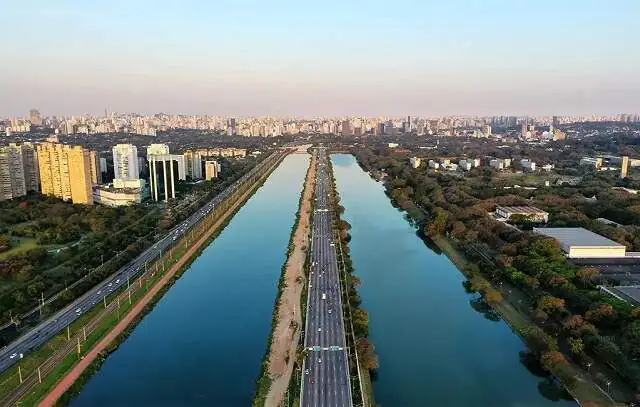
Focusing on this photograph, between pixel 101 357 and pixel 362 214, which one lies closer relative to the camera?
pixel 101 357

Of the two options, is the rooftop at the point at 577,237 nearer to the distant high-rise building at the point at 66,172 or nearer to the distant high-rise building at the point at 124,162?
the distant high-rise building at the point at 66,172

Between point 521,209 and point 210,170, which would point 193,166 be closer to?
point 210,170

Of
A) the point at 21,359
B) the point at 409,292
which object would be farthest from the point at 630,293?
the point at 21,359

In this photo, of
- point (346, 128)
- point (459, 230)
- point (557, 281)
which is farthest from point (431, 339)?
point (346, 128)

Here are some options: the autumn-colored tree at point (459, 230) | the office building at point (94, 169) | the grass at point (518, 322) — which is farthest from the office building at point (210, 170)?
the autumn-colored tree at point (459, 230)

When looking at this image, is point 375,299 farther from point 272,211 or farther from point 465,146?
point 465,146

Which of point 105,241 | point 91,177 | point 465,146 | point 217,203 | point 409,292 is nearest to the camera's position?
point 409,292

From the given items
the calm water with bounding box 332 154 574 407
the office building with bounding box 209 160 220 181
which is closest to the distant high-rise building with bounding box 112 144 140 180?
the office building with bounding box 209 160 220 181
